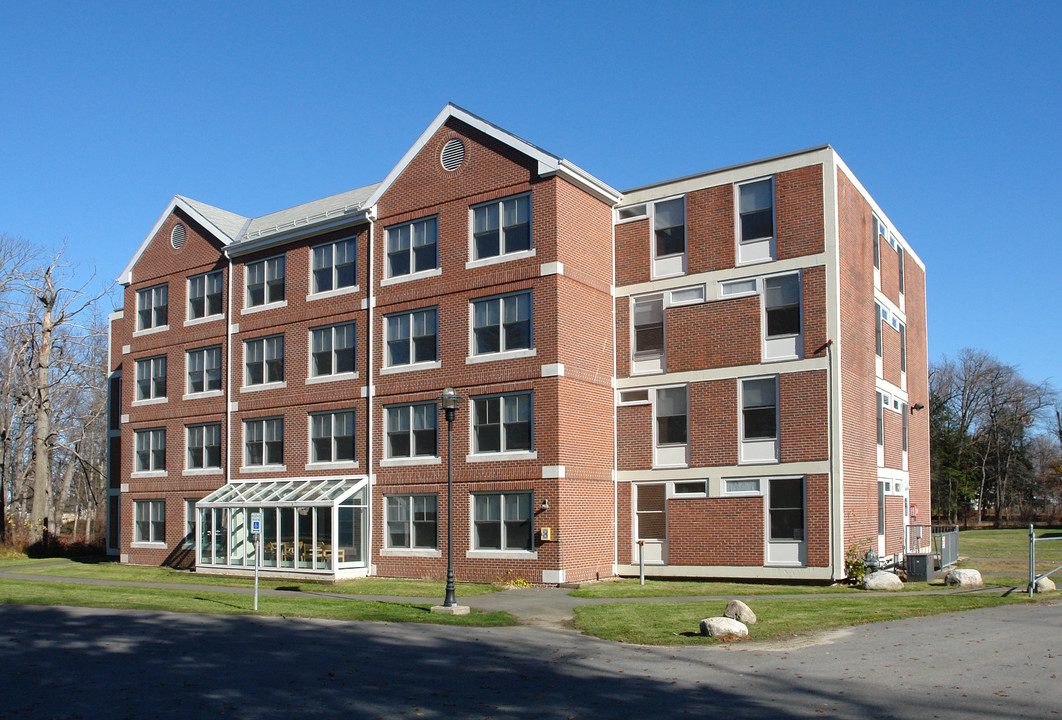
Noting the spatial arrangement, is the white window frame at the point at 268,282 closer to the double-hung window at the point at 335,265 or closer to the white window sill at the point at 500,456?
the double-hung window at the point at 335,265

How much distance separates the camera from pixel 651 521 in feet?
92.0

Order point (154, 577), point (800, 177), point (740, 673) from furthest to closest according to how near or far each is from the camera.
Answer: point (154, 577)
point (800, 177)
point (740, 673)

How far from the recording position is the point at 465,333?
1120 inches

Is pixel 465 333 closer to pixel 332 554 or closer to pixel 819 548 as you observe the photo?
pixel 332 554

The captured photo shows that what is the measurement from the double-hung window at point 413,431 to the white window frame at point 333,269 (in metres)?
4.67

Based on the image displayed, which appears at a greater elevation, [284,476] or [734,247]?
[734,247]

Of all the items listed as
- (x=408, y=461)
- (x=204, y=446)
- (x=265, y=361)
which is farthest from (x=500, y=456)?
(x=204, y=446)

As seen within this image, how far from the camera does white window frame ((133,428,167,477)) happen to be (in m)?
37.5

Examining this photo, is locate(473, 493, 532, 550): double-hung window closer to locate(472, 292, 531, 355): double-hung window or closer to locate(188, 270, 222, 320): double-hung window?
locate(472, 292, 531, 355): double-hung window

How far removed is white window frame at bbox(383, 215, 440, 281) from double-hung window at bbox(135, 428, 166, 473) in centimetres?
1321

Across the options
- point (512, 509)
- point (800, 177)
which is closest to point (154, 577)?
point (512, 509)

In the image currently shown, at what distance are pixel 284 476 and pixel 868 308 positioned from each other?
19877 mm

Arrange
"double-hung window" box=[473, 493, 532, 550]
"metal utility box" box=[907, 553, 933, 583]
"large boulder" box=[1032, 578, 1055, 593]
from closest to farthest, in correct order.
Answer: "large boulder" box=[1032, 578, 1055, 593] → "metal utility box" box=[907, 553, 933, 583] → "double-hung window" box=[473, 493, 532, 550]

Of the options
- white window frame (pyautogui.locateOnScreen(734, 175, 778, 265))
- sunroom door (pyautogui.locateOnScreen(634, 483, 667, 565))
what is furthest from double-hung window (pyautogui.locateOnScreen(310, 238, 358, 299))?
white window frame (pyautogui.locateOnScreen(734, 175, 778, 265))
